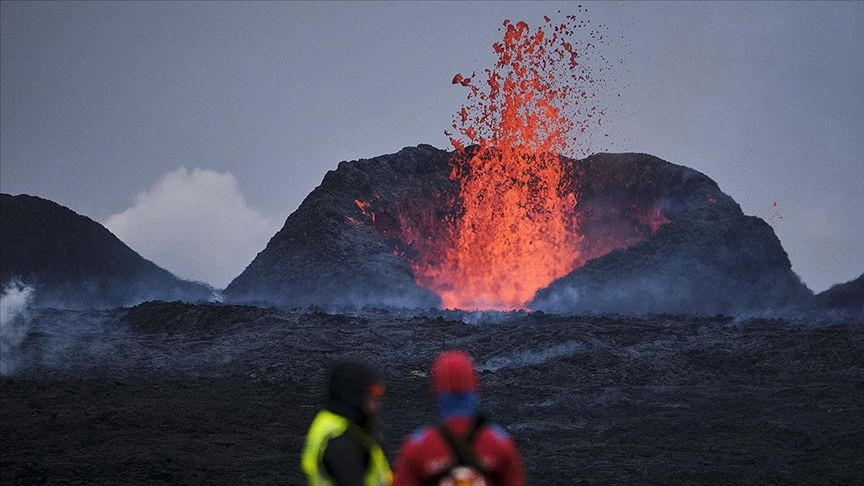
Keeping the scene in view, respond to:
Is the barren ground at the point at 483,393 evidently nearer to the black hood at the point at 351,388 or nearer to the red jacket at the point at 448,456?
the black hood at the point at 351,388

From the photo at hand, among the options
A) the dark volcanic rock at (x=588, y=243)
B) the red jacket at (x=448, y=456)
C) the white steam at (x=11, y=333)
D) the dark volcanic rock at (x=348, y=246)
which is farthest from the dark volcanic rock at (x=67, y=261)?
the red jacket at (x=448, y=456)

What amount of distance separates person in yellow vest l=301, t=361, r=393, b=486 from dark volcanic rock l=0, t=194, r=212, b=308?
61379 millimetres

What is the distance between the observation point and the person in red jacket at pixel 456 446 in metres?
4.22

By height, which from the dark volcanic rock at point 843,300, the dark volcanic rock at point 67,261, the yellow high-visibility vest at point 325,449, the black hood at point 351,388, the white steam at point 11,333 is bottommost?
the yellow high-visibility vest at point 325,449

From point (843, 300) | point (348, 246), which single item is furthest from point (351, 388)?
point (348, 246)

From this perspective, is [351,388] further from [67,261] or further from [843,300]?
[67,261]

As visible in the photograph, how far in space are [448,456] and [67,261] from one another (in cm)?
6408

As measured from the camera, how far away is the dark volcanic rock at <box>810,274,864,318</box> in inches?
1905

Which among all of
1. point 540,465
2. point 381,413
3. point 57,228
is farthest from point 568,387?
point 57,228

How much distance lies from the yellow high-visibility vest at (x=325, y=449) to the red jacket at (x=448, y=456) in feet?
1.05

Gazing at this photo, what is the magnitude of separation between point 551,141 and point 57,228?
31812 mm

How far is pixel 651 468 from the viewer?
59.2ft

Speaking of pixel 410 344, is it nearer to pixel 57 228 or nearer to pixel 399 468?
pixel 399 468

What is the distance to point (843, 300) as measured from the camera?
49.5 meters
